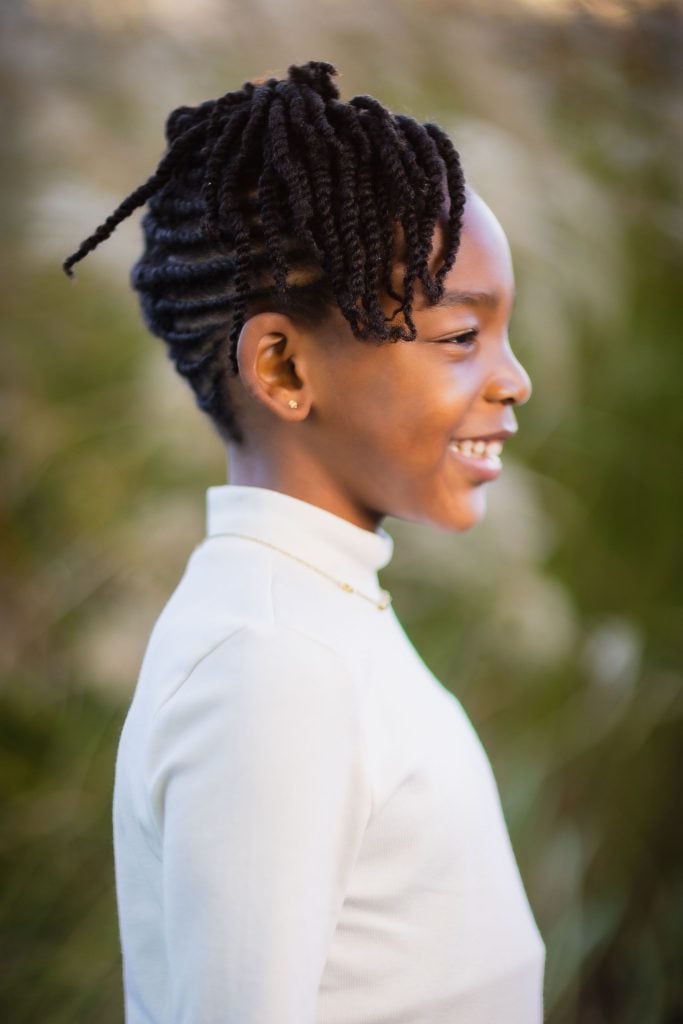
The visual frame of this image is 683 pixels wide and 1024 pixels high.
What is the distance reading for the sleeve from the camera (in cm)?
62

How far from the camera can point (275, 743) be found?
2.08 feet

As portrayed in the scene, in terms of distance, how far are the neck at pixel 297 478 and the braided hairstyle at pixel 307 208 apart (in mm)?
66

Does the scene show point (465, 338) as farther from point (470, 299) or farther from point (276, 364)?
point (276, 364)

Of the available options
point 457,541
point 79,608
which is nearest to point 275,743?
point 79,608

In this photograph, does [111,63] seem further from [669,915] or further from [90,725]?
[669,915]

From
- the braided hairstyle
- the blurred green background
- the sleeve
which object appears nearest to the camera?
the sleeve

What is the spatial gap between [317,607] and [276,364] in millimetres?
174

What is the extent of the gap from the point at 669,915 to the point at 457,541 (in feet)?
2.41

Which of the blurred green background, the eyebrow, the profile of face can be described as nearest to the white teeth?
the profile of face

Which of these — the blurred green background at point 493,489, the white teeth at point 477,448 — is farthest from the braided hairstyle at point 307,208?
the blurred green background at point 493,489

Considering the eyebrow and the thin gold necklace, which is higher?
the eyebrow

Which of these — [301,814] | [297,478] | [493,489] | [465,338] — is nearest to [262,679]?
[301,814]

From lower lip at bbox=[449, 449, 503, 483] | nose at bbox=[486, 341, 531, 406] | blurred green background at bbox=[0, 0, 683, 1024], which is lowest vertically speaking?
blurred green background at bbox=[0, 0, 683, 1024]

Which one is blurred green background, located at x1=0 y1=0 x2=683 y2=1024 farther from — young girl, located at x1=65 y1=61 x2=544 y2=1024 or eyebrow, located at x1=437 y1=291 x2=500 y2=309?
eyebrow, located at x1=437 y1=291 x2=500 y2=309
